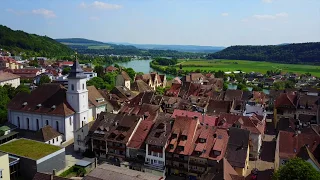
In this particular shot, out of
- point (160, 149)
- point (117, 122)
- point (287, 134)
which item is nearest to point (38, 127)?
point (117, 122)

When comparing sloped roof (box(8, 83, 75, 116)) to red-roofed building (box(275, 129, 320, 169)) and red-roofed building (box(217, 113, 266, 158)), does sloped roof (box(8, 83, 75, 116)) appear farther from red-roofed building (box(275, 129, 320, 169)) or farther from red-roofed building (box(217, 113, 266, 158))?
red-roofed building (box(275, 129, 320, 169))

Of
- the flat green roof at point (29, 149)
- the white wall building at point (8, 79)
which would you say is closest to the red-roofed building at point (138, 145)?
the flat green roof at point (29, 149)

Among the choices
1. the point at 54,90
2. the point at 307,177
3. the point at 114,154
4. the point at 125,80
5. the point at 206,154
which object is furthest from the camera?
the point at 125,80

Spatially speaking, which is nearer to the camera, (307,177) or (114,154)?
(307,177)

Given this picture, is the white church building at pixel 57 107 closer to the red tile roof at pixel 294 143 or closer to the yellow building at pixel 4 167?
the yellow building at pixel 4 167

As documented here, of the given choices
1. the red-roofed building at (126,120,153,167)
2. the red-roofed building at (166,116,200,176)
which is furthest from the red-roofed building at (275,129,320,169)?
the red-roofed building at (126,120,153,167)

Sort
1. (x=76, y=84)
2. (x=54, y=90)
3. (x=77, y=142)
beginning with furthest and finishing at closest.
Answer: (x=54, y=90), (x=76, y=84), (x=77, y=142)

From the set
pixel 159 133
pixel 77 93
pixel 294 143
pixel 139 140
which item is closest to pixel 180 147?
pixel 159 133

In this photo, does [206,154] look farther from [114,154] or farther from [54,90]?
[54,90]
